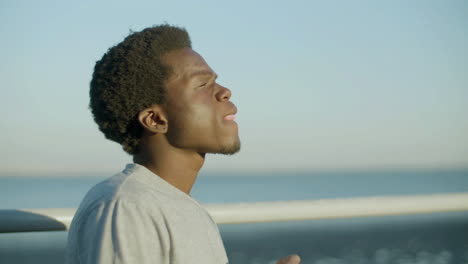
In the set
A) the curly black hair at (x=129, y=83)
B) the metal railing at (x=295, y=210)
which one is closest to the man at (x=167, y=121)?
the curly black hair at (x=129, y=83)

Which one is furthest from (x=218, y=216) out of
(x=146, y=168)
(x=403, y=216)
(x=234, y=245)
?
(x=403, y=216)

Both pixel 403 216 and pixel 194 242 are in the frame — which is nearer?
pixel 194 242

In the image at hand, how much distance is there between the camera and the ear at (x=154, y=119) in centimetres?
149

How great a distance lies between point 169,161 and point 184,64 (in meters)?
0.28

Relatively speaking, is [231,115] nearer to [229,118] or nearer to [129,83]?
[229,118]

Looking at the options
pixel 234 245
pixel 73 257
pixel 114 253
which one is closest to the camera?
pixel 114 253

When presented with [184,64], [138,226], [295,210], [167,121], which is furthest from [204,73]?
[295,210]

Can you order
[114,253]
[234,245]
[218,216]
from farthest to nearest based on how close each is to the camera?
[234,245] < [218,216] < [114,253]

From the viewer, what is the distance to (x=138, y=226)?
1.17 metres

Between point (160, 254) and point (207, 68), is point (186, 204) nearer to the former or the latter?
point (160, 254)

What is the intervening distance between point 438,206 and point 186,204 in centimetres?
123

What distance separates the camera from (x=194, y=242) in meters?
1.30

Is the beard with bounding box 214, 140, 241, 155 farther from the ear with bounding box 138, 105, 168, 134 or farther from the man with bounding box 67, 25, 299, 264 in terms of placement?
the ear with bounding box 138, 105, 168, 134

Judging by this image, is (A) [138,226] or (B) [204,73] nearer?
(A) [138,226]
